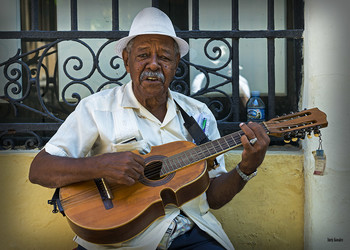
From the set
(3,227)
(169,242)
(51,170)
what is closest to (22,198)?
(3,227)

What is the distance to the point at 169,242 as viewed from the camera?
2.38m

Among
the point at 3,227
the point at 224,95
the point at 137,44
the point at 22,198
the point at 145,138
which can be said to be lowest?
the point at 3,227

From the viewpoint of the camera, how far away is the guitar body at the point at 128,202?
86.0 inches

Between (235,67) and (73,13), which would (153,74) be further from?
(73,13)

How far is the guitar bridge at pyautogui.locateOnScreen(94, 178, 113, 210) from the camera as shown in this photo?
226 cm

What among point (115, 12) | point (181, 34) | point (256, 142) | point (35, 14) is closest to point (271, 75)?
point (181, 34)

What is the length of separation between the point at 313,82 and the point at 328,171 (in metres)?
0.64

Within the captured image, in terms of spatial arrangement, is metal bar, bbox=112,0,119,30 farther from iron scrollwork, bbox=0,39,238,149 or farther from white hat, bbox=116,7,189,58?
white hat, bbox=116,7,189,58

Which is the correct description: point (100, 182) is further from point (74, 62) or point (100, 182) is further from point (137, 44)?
point (74, 62)

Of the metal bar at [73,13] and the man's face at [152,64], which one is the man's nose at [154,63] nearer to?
the man's face at [152,64]

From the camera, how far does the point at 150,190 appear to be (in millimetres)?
2303

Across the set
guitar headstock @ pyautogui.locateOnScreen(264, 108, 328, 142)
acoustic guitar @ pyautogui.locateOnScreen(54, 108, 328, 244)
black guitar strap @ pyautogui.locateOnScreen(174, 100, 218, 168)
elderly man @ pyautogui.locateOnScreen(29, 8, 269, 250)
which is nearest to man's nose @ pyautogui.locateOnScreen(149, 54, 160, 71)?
elderly man @ pyautogui.locateOnScreen(29, 8, 269, 250)

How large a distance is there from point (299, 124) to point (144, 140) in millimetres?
913

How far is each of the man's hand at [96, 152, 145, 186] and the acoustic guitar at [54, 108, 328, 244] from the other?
70 millimetres
